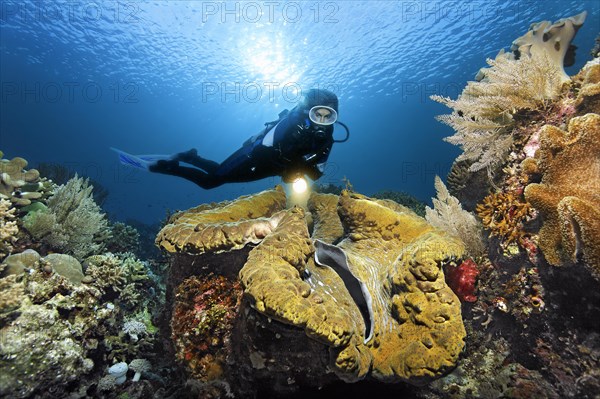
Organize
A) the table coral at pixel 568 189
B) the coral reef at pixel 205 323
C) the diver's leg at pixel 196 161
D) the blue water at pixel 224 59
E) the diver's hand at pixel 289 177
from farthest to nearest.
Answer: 1. the blue water at pixel 224 59
2. the diver's leg at pixel 196 161
3. the diver's hand at pixel 289 177
4. the coral reef at pixel 205 323
5. the table coral at pixel 568 189

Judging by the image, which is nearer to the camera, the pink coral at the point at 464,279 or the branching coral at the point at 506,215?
the branching coral at the point at 506,215

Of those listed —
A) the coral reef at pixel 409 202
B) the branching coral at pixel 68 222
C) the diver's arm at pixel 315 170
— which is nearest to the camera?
the branching coral at pixel 68 222

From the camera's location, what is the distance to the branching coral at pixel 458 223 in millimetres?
3661

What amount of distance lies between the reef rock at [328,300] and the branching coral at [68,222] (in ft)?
9.01

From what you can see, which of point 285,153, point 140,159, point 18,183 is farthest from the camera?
point 140,159

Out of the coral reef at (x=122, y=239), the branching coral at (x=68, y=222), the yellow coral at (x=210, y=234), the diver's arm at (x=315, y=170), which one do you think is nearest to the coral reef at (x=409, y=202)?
the diver's arm at (x=315, y=170)

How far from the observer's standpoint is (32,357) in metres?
2.66

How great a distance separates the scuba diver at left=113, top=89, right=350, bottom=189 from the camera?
5.40m

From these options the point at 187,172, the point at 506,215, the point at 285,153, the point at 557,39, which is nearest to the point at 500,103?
the point at 506,215

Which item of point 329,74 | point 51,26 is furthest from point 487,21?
point 51,26

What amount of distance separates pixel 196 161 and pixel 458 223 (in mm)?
6267

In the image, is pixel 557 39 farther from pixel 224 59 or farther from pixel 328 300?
pixel 224 59

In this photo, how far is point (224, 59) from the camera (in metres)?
33.3

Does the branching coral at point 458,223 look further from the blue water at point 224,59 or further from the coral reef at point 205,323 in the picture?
the coral reef at point 205,323
